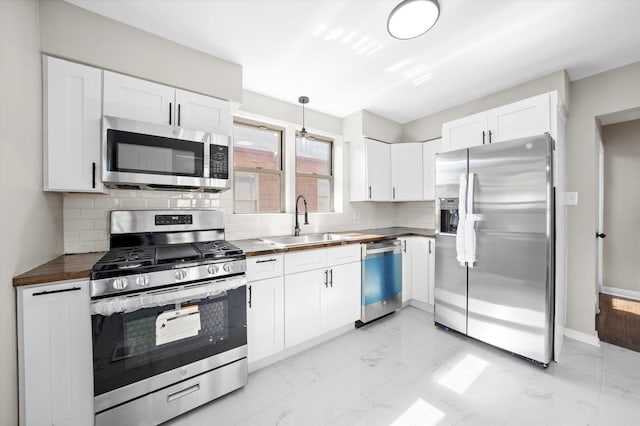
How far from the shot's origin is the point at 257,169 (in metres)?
2.96

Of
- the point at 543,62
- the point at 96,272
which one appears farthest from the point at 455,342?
the point at 96,272

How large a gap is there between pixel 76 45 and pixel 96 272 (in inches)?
60.4

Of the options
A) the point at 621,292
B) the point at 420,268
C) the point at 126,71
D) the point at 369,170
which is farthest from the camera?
the point at 621,292

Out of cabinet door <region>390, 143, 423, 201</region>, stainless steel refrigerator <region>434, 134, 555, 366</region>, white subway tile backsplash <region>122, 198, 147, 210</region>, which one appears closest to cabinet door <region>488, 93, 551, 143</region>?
stainless steel refrigerator <region>434, 134, 555, 366</region>

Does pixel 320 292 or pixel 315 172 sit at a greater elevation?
pixel 315 172

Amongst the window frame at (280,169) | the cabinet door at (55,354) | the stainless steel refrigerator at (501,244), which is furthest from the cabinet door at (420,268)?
the cabinet door at (55,354)

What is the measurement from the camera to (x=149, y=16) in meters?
1.78

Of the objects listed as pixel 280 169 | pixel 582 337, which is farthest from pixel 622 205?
pixel 280 169

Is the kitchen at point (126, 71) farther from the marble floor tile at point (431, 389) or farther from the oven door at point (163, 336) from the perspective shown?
the marble floor tile at point (431, 389)

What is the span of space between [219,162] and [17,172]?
1.12 m

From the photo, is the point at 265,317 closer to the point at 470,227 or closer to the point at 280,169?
the point at 280,169

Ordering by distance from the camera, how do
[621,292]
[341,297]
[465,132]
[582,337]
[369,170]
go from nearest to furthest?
[582,337]
[341,297]
[465,132]
[369,170]
[621,292]

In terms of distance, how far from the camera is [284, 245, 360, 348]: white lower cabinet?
7.48ft

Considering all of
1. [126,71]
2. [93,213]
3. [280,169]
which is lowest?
[93,213]
